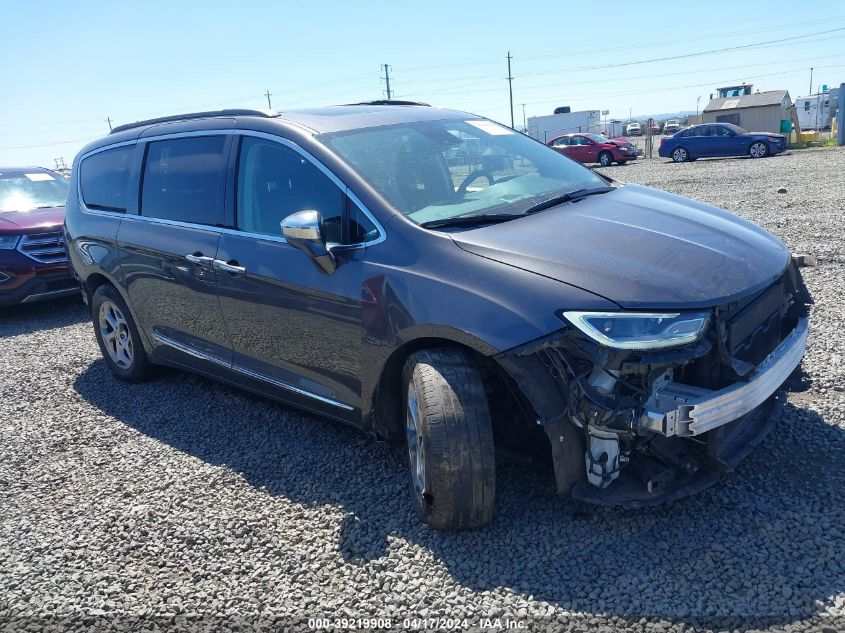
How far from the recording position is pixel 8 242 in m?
7.98

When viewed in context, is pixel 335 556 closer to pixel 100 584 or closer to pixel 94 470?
pixel 100 584

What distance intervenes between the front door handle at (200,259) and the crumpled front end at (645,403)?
212cm

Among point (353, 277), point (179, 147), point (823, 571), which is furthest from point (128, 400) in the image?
point (823, 571)

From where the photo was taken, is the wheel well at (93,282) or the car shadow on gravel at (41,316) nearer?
the wheel well at (93,282)

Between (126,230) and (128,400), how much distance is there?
1.27 m

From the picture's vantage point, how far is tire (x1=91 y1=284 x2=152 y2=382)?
531 centimetres

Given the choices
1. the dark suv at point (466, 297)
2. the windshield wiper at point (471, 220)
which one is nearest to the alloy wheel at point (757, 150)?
the dark suv at point (466, 297)

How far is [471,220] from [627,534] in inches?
62.6

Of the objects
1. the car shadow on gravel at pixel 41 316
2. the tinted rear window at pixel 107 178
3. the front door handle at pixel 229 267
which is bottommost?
the car shadow on gravel at pixel 41 316

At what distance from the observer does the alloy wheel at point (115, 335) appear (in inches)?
214

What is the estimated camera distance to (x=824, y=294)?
20.2 feet

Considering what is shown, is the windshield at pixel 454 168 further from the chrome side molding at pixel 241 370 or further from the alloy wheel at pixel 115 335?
the alloy wheel at pixel 115 335

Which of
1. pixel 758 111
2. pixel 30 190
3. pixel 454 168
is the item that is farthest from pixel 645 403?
pixel 758 111

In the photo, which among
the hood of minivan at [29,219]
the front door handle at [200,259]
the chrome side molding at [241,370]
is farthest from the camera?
the hood of minivan at [29,219]
